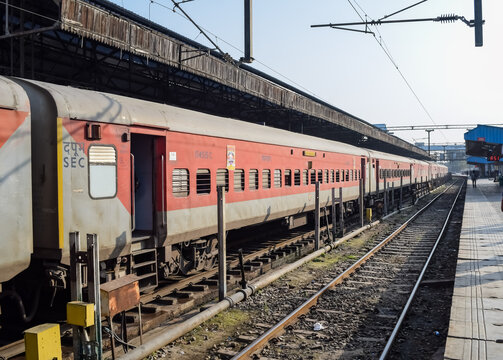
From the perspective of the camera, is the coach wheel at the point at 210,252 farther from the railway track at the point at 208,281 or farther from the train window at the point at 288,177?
the train window at the point at 288,177

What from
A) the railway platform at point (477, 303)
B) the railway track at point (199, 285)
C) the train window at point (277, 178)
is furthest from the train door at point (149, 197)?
the train window at point (277, 178)

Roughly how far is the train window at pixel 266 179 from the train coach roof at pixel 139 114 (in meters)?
0.87

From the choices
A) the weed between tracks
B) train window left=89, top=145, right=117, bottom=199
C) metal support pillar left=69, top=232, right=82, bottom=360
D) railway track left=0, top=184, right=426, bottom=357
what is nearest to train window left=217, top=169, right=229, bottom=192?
railway track left=0, top=184, right=426, bottom=357

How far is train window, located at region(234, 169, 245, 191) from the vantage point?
11.8m

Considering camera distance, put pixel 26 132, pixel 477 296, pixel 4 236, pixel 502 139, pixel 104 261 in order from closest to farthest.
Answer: pixel 4 236 → pixel 26 132 → pixel 104 261 → pixel 477 296 → pixel 502 139

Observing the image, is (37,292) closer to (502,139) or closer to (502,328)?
(502,328)

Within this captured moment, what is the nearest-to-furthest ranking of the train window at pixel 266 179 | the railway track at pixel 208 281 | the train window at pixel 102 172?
1. the train window at pixel 102 172
2. the railway track at pixel 208 281
3. the train window at pixel 266 179

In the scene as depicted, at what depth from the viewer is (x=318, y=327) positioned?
7961mm

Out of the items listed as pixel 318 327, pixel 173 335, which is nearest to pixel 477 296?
pixel 318 327

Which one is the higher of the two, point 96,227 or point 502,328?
point 96,227

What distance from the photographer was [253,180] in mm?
12859

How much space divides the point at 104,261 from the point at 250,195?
5.35 metres

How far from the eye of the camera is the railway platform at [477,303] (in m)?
6.38

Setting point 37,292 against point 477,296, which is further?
point 477,296
